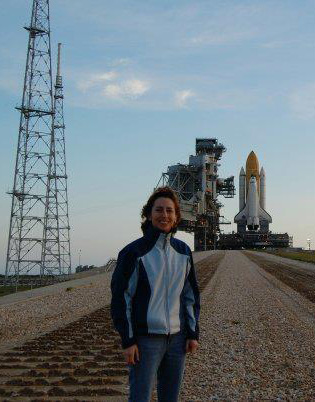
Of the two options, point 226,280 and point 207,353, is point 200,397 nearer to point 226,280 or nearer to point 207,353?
point 207,353

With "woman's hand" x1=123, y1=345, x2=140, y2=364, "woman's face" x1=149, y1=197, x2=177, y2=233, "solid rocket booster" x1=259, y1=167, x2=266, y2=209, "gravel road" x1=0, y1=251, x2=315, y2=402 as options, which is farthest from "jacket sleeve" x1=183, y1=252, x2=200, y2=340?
"solid rocket booster" x1=259, y1=167, x2=266, y2=209

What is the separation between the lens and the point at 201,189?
105000 millimetres

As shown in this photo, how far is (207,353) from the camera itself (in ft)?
35.3

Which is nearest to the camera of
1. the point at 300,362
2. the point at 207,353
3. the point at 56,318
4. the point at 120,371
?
the point at 120,371

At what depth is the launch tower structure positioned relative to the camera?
103 metres

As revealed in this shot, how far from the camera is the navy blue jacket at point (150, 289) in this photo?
4.23 m

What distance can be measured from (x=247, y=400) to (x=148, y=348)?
141 inches

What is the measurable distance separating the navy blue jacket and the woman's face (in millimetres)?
68

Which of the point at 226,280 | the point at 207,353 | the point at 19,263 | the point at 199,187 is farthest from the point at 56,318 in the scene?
the point at 199,187

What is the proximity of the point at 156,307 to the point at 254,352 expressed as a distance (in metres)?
7.07

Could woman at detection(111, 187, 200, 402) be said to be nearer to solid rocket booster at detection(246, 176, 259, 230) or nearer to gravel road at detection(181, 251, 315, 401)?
gravel road at detection(181, 251, 315, 401)

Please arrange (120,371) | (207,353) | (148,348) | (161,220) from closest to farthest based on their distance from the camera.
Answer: (148,348)
(161,220)
(120,371)
(207,353)

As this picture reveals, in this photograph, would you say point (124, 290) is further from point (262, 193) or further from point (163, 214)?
point (262, 193)

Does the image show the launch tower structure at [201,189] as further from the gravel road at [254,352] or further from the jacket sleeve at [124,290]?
the jacket sleeve at [124,290]
